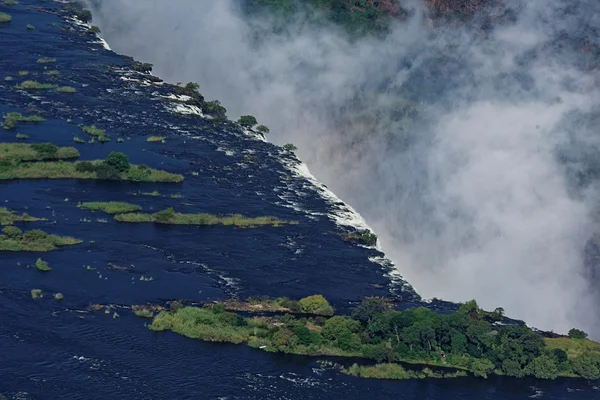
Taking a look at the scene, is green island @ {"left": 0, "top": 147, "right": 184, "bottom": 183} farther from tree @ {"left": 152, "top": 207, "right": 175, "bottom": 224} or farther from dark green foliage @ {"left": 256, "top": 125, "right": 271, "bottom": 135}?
dark green foliage @ {"left": 256, "top": 125, "right": 271, "bottom": 135}

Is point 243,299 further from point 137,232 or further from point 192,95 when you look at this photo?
point 192,95

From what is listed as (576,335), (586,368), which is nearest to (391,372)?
(586,368)

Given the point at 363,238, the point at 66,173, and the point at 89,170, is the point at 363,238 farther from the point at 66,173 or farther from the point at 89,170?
the point at 66,173

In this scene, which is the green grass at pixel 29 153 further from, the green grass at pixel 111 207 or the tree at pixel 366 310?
the tree at pixel 366 310

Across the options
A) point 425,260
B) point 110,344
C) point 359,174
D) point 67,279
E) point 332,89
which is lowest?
point 110,344

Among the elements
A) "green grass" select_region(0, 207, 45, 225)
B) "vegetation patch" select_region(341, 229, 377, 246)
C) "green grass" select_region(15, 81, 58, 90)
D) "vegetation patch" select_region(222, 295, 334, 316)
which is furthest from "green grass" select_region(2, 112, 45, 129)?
"vegetation patch" select_region(222, 295, 334, 316)

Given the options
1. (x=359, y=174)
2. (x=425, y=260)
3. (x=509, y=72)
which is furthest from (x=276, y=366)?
(x=509, y=72)

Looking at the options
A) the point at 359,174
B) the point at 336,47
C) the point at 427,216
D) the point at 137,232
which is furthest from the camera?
the point at 336,47
